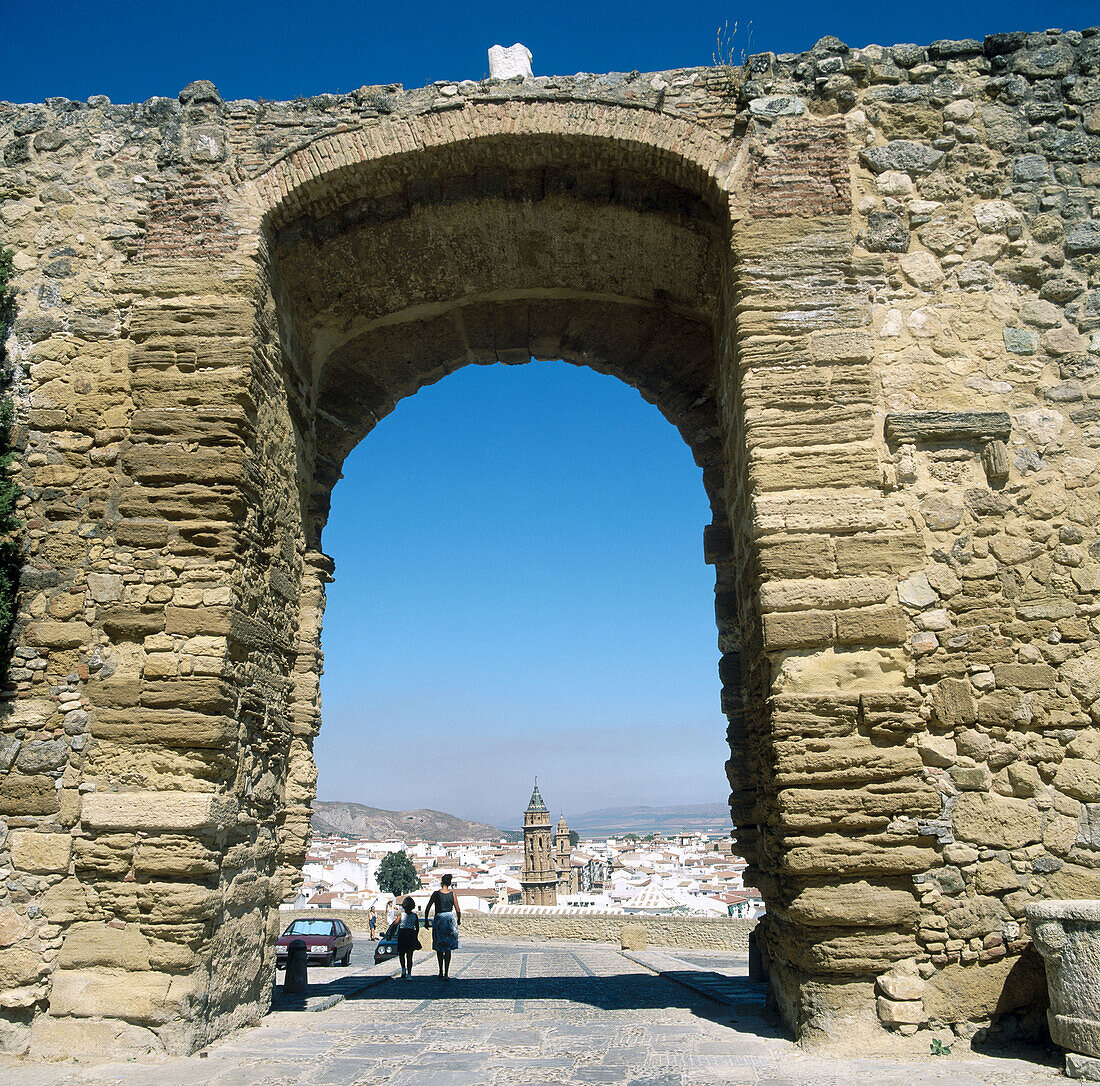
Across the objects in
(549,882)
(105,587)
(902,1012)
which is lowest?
(549,882)

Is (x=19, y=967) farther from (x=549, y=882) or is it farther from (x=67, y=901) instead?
(x=549, y=882)

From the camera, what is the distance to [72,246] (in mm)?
5543

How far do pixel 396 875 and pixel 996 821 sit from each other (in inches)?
2153

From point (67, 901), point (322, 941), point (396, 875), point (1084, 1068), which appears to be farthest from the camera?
point (396, 875)

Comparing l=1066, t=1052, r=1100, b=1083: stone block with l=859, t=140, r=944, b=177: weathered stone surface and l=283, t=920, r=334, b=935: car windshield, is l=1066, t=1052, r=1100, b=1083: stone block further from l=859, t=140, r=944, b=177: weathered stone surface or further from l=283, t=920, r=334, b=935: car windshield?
l=283, t=920, r=334, b=935: car windshield

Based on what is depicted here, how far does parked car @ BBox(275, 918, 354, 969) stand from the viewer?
42.1ft

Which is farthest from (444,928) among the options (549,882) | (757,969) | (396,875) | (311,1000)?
(396,875)

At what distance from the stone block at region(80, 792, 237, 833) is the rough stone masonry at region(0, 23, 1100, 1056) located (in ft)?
0.06

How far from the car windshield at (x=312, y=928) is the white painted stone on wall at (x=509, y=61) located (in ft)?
39.8

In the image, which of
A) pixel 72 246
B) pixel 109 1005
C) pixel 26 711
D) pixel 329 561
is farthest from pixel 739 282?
pixel 109 1005

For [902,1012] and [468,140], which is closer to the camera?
[902,1012]

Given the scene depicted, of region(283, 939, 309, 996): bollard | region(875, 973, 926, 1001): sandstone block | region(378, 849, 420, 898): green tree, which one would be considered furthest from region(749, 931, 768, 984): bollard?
region(378, 849, 420, 898): green tree

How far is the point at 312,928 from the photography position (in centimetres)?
1362

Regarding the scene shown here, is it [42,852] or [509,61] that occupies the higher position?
[509,61]
